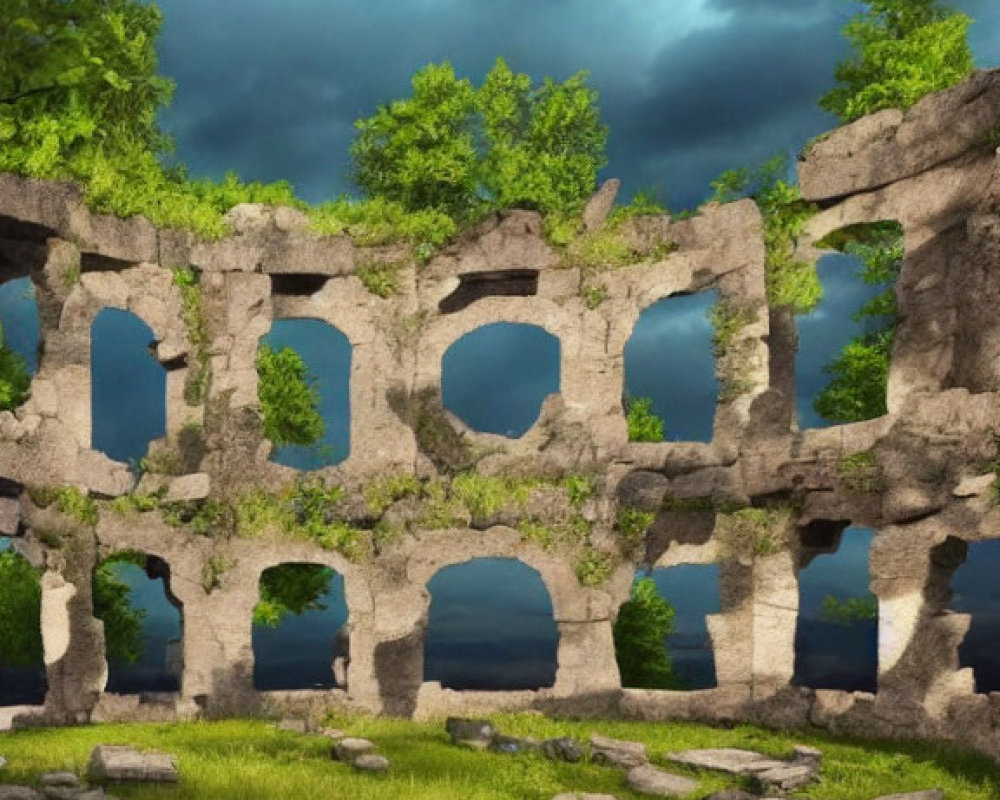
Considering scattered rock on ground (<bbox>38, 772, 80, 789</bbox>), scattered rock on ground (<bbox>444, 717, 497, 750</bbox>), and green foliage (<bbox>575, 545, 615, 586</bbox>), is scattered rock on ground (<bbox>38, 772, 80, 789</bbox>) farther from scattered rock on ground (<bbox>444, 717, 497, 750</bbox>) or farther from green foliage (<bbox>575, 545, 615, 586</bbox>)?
green foliage (<bbox>575, 545, 615, 586</bbox>)

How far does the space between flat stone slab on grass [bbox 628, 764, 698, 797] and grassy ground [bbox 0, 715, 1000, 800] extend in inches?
7.1

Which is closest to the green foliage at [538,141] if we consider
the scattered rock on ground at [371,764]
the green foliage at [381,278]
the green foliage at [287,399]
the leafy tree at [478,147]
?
the leafy tree at [478,147]

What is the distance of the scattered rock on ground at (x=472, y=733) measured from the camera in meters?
18.9

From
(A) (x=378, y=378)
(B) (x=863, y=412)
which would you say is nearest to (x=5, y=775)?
(A) (x=378, y=378)

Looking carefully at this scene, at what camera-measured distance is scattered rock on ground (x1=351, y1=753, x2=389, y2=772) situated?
16.5m

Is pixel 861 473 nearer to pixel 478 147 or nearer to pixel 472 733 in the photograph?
pixel 472 733

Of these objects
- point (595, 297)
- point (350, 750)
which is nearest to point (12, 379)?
point (595, 297)

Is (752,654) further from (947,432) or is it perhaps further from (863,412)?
(863,412)

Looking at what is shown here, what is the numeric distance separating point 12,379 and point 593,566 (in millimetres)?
14979

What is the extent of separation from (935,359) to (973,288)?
1488 mm

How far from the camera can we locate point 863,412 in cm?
2814

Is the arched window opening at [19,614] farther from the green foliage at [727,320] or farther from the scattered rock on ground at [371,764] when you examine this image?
the green foliage at [727,320]

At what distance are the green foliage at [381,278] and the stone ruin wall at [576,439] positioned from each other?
0.59 feet

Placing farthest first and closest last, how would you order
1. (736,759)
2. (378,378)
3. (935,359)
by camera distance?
(378,378) < (935,359) < (736,759)
